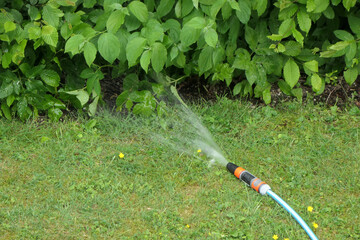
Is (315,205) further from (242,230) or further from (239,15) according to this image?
(239,15)

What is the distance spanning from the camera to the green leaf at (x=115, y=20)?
3.25 metres

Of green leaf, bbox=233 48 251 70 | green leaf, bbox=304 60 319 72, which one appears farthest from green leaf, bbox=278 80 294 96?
green leaf, bbox=233 48 251 70

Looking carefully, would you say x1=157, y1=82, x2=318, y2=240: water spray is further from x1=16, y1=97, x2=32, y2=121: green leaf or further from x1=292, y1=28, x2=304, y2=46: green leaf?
x1=16, y1=97, x2=32, y2=121: green leaf

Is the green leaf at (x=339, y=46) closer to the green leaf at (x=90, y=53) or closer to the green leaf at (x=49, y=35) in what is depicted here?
the green leaf at (x=90, y=53)

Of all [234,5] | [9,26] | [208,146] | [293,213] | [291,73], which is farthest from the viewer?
[291,73]

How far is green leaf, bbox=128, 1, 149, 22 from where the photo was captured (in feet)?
10.6

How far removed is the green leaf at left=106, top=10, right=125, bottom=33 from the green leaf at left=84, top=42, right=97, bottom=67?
0.51 feet

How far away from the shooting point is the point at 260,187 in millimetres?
3020

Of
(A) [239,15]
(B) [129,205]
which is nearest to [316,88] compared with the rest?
(A) [239,15]

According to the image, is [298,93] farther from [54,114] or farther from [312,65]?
[54,114]

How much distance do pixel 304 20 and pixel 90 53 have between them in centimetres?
139

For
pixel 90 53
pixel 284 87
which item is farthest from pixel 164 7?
pixel 284 87

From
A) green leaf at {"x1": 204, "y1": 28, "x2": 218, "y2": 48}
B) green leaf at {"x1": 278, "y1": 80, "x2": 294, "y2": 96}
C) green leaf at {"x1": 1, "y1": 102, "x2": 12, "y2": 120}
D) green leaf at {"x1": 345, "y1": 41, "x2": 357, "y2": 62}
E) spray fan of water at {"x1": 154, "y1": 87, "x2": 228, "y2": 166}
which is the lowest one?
green leaf at {"x1": 1, "y1": 102, "x2": 12, "y2": 120}

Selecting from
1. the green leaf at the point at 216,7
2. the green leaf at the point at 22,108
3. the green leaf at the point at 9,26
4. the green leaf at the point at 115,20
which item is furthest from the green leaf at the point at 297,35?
the green leaf at the point at 22,108
